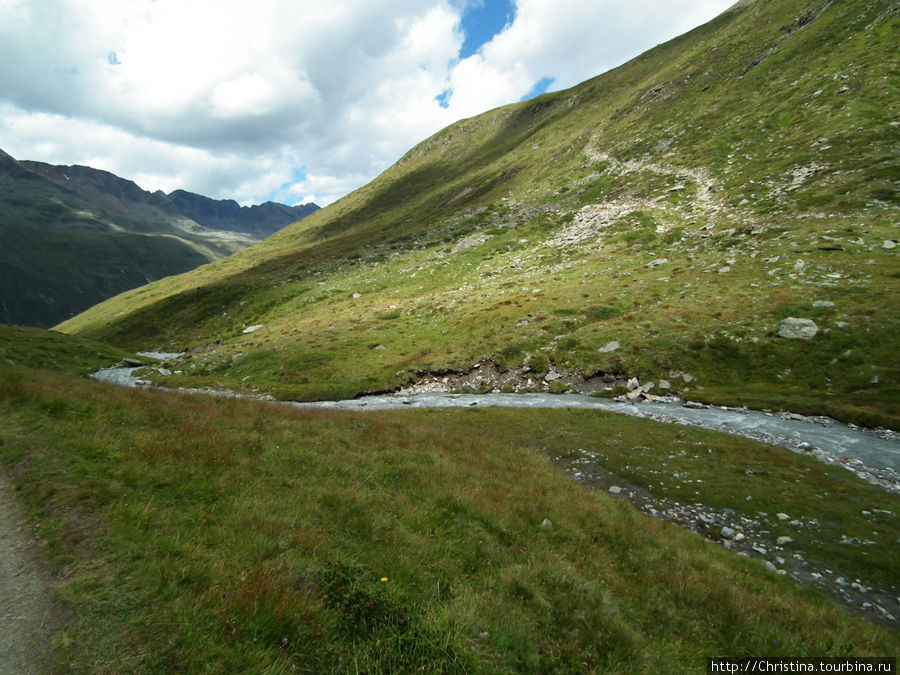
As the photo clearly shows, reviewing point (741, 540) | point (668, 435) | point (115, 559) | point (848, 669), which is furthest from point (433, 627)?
point (668, 435)

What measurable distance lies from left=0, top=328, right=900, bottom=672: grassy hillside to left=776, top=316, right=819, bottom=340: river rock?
19.5m

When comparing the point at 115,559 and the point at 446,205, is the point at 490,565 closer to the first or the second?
the point at 115,559

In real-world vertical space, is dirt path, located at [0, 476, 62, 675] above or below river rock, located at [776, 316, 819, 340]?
above

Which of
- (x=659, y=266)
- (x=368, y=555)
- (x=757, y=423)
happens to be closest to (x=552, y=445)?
(x=757, y=423)

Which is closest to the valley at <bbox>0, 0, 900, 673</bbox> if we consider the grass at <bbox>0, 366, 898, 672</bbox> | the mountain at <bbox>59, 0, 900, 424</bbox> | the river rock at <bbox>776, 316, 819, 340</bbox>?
the grass at <bbox>0, 366, 898, 672</bbox>

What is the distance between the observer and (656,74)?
387 feet

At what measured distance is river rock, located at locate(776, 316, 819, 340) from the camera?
30484 mm

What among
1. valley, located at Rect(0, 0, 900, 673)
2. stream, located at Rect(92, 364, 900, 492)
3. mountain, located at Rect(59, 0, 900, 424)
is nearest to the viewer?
valley, located at Rect(0, 0, 900, 673)

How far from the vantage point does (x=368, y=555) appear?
7.55 metres

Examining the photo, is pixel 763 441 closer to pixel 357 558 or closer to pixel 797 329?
pixel 797 329

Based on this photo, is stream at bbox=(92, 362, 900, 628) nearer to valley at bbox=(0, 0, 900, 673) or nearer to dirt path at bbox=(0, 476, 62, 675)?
valley at bbox=(0, 0, 900, 673)

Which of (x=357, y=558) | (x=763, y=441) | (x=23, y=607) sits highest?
(x=23, y=607)

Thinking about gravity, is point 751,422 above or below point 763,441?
below

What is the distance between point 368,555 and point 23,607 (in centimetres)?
476
